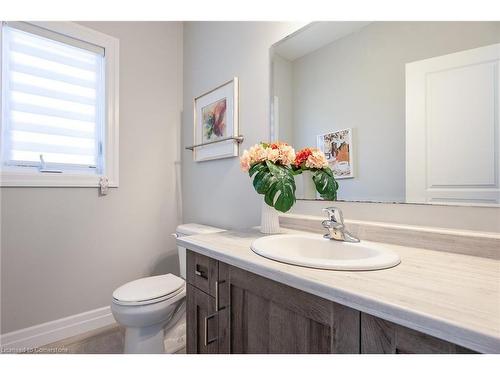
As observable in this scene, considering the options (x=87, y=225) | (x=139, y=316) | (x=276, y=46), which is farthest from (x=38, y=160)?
(x=276, y=46)

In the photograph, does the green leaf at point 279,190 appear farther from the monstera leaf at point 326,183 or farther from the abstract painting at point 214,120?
the abstract painting at point 214,120

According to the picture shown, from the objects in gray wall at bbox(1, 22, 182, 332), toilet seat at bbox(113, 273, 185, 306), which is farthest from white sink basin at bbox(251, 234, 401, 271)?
gray wall at bbox(1, 22, 182, 332)

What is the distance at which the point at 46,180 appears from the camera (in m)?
1.52

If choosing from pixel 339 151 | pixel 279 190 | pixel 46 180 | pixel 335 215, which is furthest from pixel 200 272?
pixel 46 180

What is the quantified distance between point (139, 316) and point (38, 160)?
46.4 inches

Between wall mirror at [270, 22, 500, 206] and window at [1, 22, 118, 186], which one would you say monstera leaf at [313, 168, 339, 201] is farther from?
window at [1, 22, 118, 186]

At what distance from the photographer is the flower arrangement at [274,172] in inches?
40.4

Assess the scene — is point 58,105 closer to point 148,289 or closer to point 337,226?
point 148,289

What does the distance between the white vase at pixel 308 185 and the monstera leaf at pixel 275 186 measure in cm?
20

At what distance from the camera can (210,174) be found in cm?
178

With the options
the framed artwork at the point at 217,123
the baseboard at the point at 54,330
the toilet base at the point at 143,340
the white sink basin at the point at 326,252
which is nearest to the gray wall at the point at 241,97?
the framed artwork at the point at 217,123

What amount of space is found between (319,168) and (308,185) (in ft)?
0.40
